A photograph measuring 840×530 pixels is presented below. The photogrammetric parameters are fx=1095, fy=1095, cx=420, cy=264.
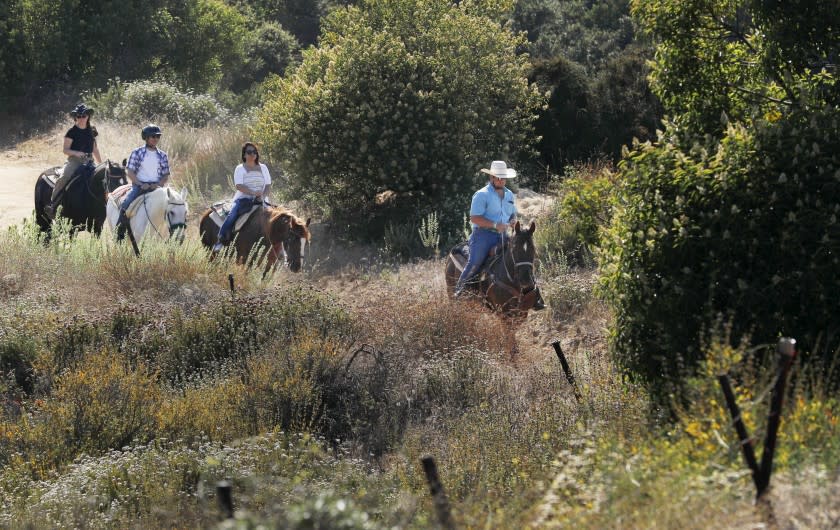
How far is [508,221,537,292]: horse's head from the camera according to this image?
11570mm

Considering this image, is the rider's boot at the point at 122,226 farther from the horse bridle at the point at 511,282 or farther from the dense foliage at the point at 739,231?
the dense foliage at the point at 739,231

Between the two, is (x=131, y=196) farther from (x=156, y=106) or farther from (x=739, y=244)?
(x=156, y=106)

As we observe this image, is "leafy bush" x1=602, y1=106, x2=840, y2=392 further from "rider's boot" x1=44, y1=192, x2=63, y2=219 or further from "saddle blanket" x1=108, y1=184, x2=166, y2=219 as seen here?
"rider's boot" x1=44, y1=192, x2=63, y2=219

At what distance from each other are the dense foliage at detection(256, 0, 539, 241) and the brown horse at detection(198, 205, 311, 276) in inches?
159

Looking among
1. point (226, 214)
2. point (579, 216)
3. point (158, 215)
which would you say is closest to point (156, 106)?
point (226, 214)

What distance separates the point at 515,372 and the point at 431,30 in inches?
411

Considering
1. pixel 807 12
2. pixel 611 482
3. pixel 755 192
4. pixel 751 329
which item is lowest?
pixel 611 482

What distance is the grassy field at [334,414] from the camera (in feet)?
18.0

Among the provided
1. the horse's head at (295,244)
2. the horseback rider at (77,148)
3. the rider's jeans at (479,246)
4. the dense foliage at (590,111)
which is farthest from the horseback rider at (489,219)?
the dense foliage at (590,111)

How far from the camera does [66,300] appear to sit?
12.2 meters

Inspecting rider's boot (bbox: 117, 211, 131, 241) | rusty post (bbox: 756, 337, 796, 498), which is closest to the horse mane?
rider's boot (bbox: 117, 211, 131, 241)

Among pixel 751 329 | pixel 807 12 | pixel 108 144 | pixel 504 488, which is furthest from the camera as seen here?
pixel 108 144

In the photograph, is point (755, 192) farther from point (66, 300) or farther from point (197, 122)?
point (197, 122)

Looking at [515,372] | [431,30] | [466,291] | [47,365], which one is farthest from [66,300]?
[431,30]
